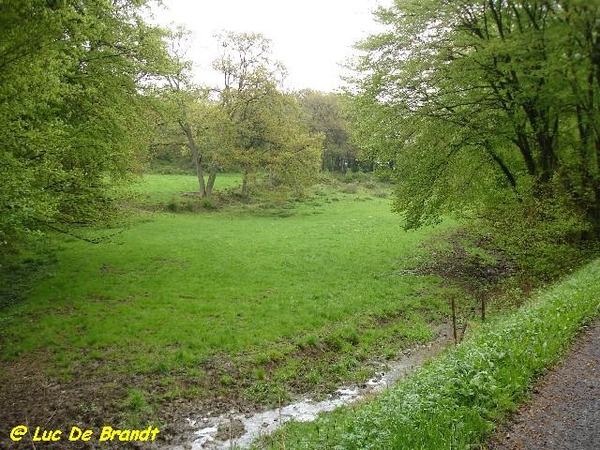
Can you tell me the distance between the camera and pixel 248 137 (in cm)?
4241

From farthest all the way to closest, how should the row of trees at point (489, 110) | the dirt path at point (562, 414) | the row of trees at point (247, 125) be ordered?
the row of trees at point (247, 125), the row of trees at point (489, 110), the dirt path at point (562, 414)

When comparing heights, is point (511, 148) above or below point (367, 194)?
above

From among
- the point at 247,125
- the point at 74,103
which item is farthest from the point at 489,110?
the point at 247,125

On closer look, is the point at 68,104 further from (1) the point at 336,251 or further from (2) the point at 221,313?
(1) the point at 336,251

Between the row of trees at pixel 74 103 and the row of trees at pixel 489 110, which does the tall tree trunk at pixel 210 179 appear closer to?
the row of trees at pixel 74 103

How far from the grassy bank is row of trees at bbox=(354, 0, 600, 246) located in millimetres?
8409

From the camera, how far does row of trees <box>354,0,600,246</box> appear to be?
16484 mm

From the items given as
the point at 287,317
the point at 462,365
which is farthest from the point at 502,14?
the point at 462,365

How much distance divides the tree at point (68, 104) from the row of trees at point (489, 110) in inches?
410

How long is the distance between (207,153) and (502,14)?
28.5 metres

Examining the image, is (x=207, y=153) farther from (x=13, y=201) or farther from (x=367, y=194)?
(x=13, y=201)

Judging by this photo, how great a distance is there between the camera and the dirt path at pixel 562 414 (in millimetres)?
5707

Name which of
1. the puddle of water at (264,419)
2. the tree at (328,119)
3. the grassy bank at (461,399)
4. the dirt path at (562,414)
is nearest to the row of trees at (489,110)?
the grassy bank at (461,399)

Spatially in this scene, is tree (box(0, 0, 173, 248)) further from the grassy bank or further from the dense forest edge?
the grassy bank
